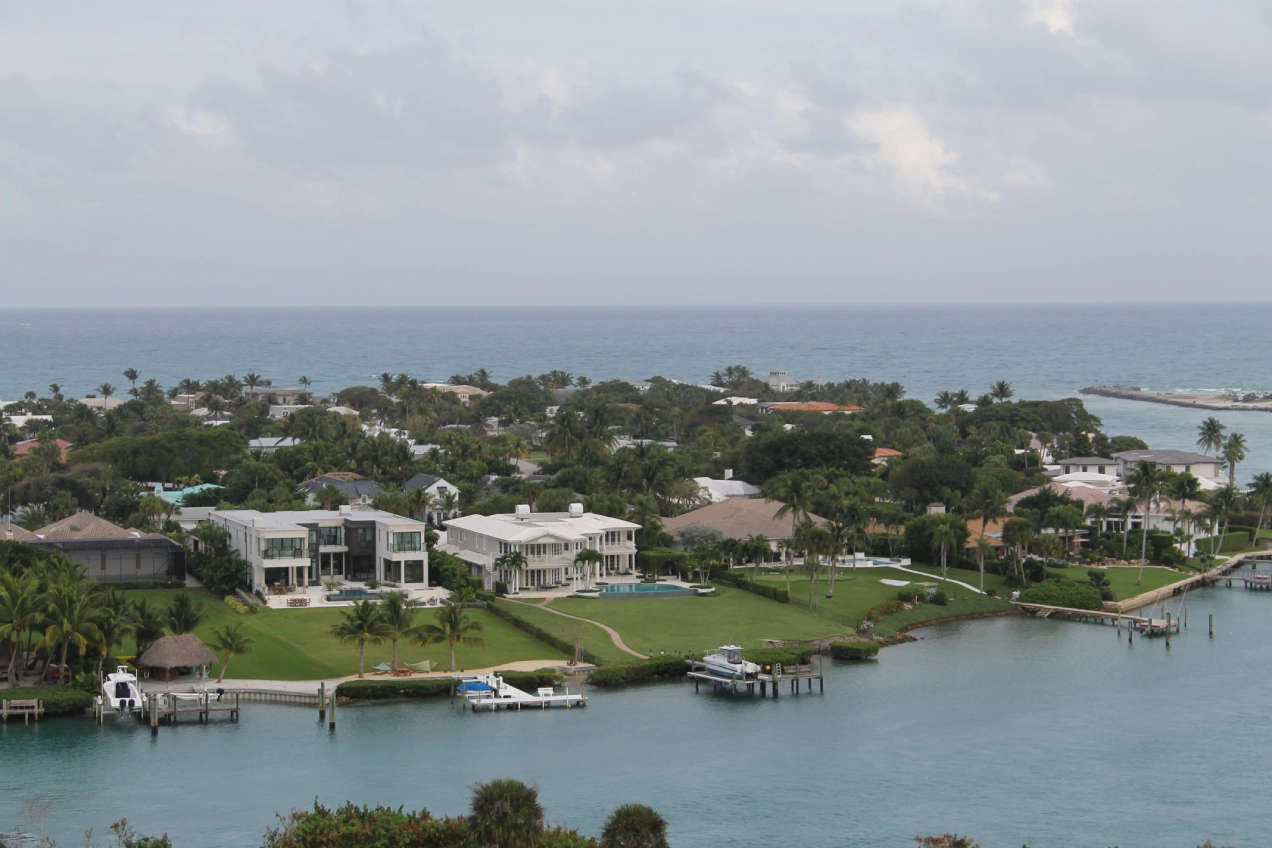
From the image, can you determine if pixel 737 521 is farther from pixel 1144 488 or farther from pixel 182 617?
pixel 182 617

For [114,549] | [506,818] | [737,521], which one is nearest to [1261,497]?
[737,521]

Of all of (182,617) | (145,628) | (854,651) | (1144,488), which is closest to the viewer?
(145,628)

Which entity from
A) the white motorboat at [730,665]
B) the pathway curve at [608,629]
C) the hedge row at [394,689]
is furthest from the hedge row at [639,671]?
the hedge row at [394,689]

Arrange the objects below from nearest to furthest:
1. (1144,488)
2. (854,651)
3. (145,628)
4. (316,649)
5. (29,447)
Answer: (145,628) < (316,649) < (854,651) < (1144,488) < (29,447)

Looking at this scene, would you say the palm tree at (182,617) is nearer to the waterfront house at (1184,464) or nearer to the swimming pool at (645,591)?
the swimming pool at (645,591)

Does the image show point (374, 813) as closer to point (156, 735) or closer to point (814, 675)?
point (156, 735)

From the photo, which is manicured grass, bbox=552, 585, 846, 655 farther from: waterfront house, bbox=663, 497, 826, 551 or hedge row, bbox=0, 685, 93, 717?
hedge row, bbox=0, 685, 93, 717
